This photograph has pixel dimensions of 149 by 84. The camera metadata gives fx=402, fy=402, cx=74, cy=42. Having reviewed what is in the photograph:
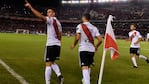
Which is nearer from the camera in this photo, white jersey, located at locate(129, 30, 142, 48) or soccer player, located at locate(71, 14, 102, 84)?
soccer player, located at locate(71, 14, 102, 84)

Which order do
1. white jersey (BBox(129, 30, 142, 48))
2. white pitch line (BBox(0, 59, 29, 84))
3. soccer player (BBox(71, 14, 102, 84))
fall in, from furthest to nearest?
white jersey (BBox(129, 30, 142, 48)) < white pitch line (BBox(0, 59, 29, 84)) < soccer player (BBox(71, 14, 102, 84))

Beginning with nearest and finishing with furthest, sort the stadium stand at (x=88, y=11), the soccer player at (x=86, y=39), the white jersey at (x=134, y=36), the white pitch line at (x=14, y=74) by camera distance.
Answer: the soccer player at (x=86, y=39) → the white pitch line at (x=14, y=74) → the white jersey at (x=134, y=36) → the stadium stand at (x=88, y=11)

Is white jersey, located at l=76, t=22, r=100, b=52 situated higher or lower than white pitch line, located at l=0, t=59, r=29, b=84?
higher

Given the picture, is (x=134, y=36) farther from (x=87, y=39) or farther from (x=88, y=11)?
(x=88, y=11)

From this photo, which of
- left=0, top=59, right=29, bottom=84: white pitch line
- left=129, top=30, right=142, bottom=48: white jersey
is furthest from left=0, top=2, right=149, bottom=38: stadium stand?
left=0, top=59, right=29, bottom=84: white pitch line

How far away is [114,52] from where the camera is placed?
1052cm

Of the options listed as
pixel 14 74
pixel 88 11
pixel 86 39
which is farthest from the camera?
pixel 88 11

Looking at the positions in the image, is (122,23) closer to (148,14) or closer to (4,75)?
(148,14)

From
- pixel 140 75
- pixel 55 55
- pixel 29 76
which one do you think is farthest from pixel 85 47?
pixel 140 75

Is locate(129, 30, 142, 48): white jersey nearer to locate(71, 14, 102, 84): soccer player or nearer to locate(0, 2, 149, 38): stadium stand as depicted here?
locate(71, 14, 102, 84): soccer player

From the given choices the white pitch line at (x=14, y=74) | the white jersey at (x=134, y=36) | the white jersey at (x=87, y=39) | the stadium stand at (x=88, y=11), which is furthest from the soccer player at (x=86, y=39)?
the stadium stand at (x=88, y=11)

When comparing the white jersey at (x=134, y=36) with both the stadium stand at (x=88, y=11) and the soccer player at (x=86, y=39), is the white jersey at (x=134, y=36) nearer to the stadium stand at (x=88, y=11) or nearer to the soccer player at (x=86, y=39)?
the soccer player at (x=86, y=39)

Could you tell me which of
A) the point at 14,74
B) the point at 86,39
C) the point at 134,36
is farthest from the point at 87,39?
the point at 134,36

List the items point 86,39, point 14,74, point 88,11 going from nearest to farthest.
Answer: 1. point 86,39
2. point 14,74
3. point 88,11
